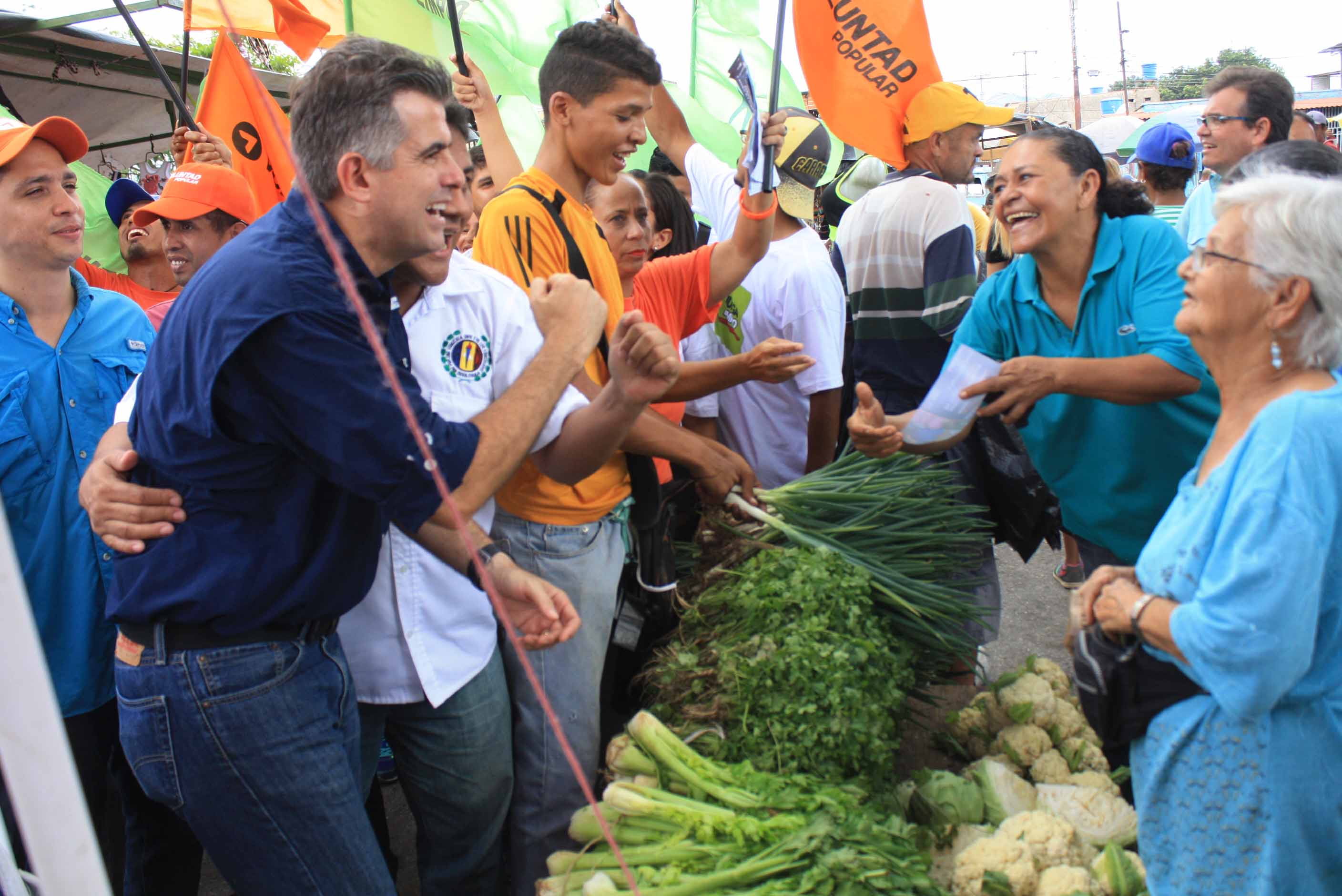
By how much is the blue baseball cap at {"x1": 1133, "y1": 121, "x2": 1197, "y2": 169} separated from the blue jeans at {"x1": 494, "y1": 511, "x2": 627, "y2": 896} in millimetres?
4507

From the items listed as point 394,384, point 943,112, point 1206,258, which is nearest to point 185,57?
point 943,112

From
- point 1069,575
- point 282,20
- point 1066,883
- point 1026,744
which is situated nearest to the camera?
point 1066,883

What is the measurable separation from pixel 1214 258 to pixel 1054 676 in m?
1.91

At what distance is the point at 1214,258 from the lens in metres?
1.69

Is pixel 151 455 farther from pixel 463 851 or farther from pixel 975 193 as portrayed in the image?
pixel 975 193

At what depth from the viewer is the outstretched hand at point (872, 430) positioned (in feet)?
8.96

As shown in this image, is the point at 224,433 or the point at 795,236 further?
the point at 795,236

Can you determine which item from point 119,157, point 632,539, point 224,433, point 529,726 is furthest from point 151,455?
point 119,157

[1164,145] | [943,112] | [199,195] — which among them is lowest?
[1164,145]

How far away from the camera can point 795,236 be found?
3.42 meters

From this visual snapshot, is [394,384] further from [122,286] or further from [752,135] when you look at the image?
[122,286]

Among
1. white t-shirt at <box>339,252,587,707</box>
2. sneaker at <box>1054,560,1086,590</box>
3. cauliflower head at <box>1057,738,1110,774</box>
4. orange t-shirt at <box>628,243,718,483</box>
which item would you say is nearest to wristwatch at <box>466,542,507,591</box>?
white t-shirt at <box>339,252,587,707</box>

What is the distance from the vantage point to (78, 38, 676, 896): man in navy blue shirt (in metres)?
1.43

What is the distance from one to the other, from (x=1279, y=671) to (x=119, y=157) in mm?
9534
